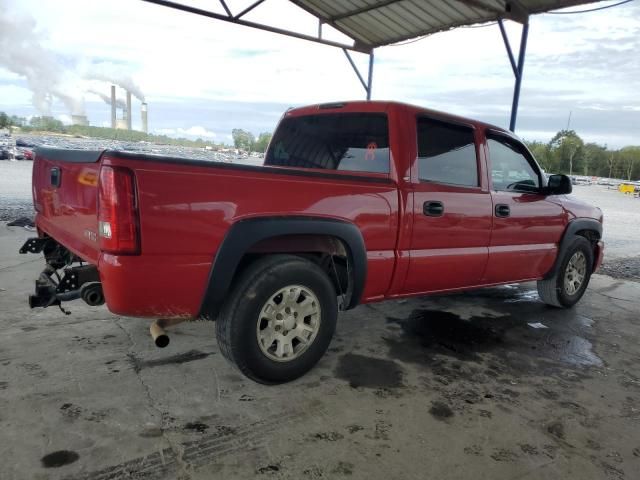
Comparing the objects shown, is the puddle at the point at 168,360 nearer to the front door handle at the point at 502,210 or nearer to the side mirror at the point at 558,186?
the front door handle at the point at 502,210

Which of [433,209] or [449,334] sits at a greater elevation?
[433,209]

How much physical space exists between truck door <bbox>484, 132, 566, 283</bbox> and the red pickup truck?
2 cm

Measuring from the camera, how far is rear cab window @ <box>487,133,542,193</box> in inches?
164

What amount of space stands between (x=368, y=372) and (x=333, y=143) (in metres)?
1.84

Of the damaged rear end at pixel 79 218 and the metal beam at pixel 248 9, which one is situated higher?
the metal beam at pixel 248 9

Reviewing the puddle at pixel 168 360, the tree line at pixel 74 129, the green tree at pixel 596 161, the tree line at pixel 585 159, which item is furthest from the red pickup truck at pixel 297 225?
the green tree at pixel 596 161

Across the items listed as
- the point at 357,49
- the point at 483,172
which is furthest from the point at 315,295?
the point at 357,49

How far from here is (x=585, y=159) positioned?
9069cm

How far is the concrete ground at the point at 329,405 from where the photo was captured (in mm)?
2295

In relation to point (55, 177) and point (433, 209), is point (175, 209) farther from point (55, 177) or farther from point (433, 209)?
point (433, 209)

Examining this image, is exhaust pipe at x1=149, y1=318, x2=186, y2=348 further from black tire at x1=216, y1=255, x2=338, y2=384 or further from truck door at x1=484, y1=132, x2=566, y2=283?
truck door at x1=484, y1=132, x2=566, y2=283

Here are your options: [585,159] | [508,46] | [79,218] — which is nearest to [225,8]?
Result: [508,46]

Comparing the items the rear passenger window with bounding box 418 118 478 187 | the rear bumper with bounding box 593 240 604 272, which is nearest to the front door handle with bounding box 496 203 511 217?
the rear passenger window with bounding box 418 118 478 187

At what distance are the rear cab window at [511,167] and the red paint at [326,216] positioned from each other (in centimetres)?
11
